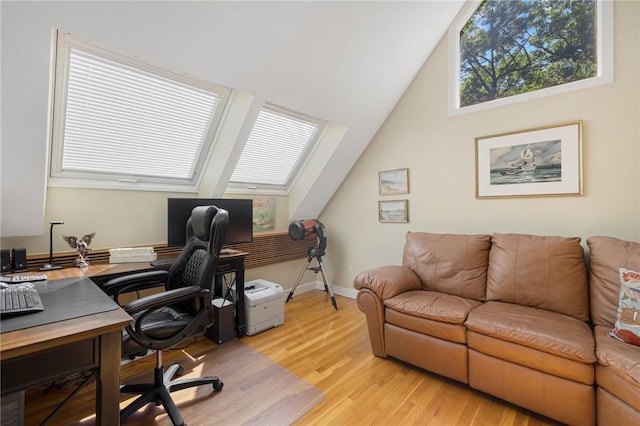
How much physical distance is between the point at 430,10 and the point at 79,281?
3572 millimetres

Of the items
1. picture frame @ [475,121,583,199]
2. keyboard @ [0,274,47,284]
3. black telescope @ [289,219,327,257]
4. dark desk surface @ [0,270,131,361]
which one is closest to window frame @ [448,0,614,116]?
picture frame @ [475,121,583,199]

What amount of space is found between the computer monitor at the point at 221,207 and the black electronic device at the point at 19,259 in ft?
3.02

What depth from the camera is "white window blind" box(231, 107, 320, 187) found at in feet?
10.3

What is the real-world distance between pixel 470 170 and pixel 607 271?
134cm

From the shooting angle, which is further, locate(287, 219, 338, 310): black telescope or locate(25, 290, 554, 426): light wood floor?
locate(287, 219, 338, 310): black telescope

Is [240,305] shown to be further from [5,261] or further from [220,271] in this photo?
[5,261]

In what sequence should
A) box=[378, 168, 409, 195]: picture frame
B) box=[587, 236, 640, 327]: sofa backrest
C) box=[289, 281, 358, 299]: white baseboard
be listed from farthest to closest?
box=[289, 281, 358, 299]: white baseboard < box=[378, 168, 409, 195]: picture frame < box=[587, 236, 640, 327]: sofa backrest

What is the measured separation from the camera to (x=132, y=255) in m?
2.43

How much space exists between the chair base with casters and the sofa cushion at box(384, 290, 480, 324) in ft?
4.71

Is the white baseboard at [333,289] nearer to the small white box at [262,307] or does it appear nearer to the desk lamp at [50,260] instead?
the small white box at [262,307]

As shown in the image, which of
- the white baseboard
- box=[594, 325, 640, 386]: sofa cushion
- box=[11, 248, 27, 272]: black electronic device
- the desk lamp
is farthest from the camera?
the white baseboard

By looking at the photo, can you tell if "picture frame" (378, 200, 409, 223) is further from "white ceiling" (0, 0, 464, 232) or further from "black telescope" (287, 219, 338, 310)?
"white ceiling" (0, 0, 464, 232)

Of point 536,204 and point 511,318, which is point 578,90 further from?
point 511,318

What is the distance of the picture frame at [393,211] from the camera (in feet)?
11.0
